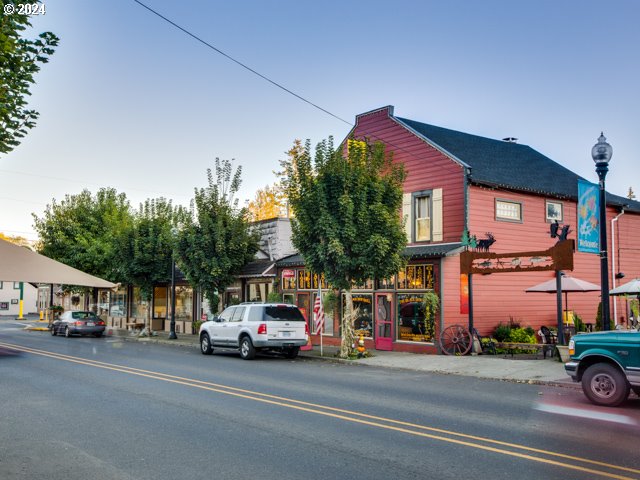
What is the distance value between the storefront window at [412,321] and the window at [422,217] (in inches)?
96.0

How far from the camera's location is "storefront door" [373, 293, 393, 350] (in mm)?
22719

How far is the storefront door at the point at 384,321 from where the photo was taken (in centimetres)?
2272

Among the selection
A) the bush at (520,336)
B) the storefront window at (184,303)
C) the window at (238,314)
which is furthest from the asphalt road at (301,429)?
the storefront window at (184,303)

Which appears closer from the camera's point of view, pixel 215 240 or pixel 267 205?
pixel 215 240

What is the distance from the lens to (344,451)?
24.2 feet

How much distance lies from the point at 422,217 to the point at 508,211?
3.36 m

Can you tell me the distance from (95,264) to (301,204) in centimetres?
2550

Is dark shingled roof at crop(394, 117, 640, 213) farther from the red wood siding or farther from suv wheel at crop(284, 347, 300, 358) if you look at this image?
suv wheel at crop(284, 347, 300, 358)

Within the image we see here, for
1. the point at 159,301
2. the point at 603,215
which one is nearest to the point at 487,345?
the point at 603,215

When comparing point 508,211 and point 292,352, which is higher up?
point 508,211

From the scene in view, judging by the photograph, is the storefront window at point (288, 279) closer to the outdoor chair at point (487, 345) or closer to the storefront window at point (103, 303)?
the outdoor chair at point (487, 345)

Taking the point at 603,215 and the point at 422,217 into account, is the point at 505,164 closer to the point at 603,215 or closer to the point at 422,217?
the point at 422,217

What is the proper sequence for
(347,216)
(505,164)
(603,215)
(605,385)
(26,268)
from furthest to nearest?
(505,164) → (347,216) → (603,215) → (26,268) → (605,385)

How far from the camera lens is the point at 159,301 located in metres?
39.4
